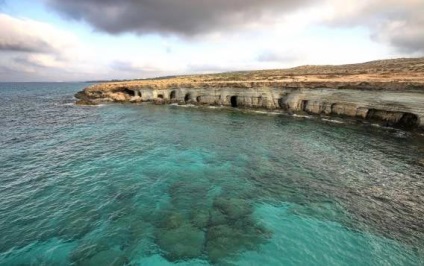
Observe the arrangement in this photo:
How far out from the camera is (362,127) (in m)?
39.2

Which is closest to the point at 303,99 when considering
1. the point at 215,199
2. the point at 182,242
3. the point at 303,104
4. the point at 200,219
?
the point at 303,104

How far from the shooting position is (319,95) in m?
46.5

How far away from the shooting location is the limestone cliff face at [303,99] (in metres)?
37.2

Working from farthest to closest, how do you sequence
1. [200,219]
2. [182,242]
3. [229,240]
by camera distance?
[200,219] < [229,240] < [182,242]

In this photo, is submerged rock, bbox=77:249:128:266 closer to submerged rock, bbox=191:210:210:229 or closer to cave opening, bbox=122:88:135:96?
submerged rock, bbox=191:210:210:229

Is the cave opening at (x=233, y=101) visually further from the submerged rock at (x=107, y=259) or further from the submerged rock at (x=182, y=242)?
the submerged rock at (x=107, y=259)

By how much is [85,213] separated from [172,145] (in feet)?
51.9

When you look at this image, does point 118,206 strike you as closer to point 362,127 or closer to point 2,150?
point 2,150

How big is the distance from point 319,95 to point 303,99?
10.8 feet

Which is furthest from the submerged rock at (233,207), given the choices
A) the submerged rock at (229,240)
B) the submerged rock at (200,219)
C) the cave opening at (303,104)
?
the cave opening at (303,104)

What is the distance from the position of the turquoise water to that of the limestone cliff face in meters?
4.32

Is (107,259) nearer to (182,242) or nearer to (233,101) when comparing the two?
(182,242)

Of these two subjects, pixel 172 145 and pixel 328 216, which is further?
pixel 172 145

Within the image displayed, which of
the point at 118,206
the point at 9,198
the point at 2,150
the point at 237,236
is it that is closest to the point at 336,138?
the point at 237,236
